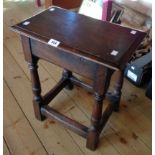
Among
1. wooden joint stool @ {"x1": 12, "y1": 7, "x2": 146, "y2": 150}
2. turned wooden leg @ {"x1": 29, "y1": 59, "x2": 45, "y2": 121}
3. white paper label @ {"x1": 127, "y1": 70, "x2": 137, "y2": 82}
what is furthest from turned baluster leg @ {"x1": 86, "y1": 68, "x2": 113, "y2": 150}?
white paper label @ {"x1": 127, "y1": 70, "x2": 137, "y2": 82}

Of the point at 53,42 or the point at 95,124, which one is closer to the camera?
the point at 53,42

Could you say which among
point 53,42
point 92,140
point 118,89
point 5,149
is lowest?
point 5,149

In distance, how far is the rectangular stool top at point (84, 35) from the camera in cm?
87

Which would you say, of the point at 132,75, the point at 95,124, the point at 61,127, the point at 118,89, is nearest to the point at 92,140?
the point at 95,124

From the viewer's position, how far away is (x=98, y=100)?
0.99 metres

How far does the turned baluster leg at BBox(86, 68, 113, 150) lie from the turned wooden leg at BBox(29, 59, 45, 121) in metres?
0.35

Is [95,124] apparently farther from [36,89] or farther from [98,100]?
[36,89]

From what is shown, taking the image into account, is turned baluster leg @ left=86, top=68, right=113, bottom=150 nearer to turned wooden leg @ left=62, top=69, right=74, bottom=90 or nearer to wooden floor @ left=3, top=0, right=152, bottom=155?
wooden floor @ left=3, top=0, right=152, bottom=155

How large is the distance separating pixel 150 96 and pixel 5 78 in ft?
3.66

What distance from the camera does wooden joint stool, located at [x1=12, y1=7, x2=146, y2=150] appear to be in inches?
34.7

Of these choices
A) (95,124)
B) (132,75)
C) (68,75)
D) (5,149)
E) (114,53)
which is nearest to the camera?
(114,53)

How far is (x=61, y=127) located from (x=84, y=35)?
0.63 metres

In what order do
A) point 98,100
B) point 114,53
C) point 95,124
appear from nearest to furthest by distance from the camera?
1. point 114,53
2. point 98,100
3. point 95,124

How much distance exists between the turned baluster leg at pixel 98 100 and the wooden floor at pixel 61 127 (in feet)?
0.30
